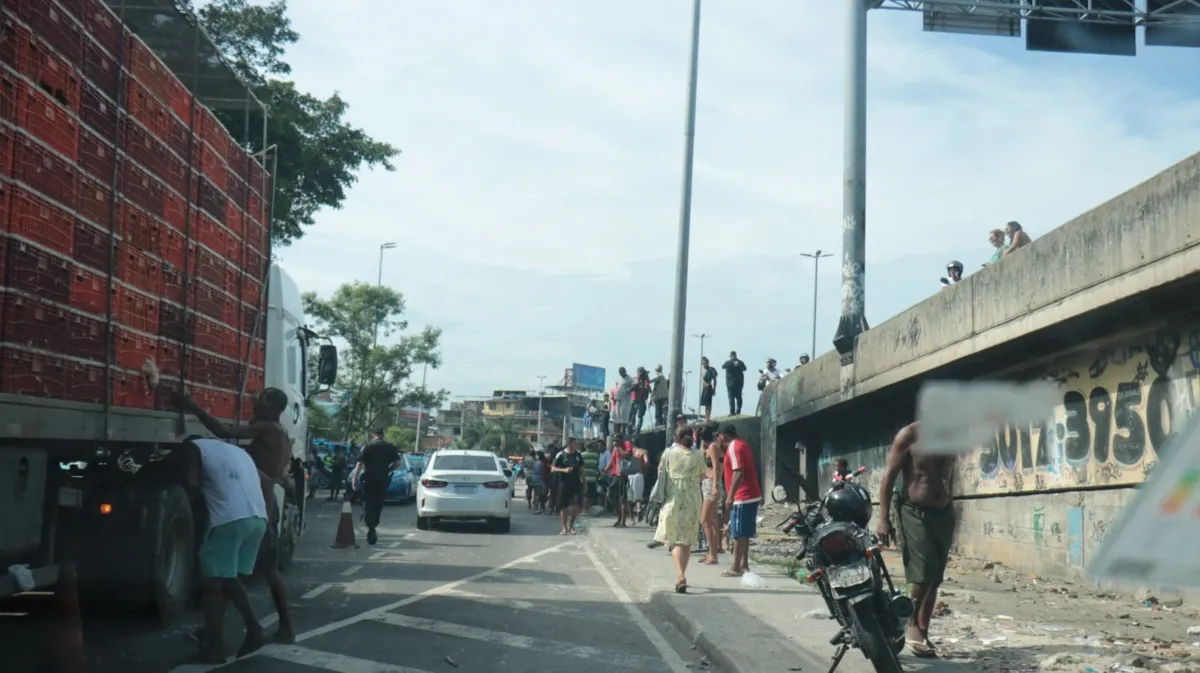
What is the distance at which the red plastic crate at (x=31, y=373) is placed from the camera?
553 centimetres

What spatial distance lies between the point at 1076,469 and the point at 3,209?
398 inches

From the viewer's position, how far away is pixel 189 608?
942 cm

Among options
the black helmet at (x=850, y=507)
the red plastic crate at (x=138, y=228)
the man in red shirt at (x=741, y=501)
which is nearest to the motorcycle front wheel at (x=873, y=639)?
the black helmet at (x=850, y=507)

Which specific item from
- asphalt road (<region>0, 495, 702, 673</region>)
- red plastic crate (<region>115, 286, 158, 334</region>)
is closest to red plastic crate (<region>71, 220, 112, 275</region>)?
red plastic crate (<region>115, 286, 158, 334</region>)

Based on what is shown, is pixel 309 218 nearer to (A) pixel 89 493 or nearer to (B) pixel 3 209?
(A) pixel 89 493

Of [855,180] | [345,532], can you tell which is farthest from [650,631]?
[855,180]

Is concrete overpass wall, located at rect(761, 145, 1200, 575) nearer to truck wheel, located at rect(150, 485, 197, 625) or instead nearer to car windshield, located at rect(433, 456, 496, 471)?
truck wheel, located at rect(150, 485, 197, 625)

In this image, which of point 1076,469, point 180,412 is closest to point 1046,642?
point 1076,469

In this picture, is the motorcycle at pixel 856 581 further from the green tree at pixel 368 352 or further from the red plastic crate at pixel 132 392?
the green tree at pixel 368 352

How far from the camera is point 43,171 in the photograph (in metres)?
5.91

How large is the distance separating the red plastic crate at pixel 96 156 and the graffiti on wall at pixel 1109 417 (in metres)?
7.75

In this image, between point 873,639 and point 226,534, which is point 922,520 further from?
point 226,534

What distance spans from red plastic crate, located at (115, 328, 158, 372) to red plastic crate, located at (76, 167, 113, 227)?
27.8 inches

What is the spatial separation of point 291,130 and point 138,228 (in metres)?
16.7
